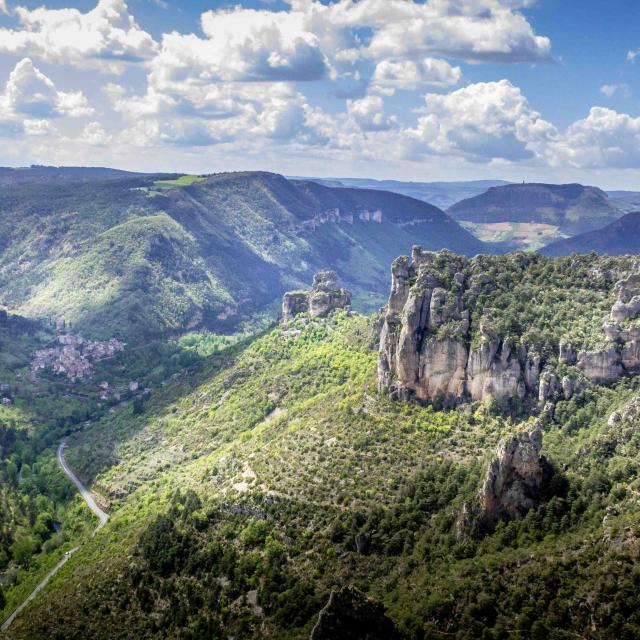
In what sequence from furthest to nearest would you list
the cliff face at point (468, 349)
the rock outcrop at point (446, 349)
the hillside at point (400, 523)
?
1. the rock outcrop at point (446, 349)
2. the cliff face at point (468, 349)
3. the hillside at point (400, 523)

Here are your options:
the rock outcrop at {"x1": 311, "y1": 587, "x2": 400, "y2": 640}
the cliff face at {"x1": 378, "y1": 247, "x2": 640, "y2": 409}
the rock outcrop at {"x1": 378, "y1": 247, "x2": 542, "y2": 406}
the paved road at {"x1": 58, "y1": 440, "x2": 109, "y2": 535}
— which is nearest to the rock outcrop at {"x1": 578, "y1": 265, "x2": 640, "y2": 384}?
the cliff face at {"x1": 378, "y1": 247, "x2": 640, "y2": 409}

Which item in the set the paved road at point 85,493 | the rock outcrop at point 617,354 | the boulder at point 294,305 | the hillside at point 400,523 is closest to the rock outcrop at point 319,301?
the boulder at point 294,305

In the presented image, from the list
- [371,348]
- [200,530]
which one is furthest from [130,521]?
[371,348]

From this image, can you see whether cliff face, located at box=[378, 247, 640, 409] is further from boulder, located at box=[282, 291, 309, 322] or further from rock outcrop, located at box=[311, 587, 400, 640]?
boulder, located at box=[282, 291, 309, 322]

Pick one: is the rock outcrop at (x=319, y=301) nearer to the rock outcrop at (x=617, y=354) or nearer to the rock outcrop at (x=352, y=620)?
the rock outcrop at (x=617, y=354)

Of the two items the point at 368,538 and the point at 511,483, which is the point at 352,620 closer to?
the point at 368,538
